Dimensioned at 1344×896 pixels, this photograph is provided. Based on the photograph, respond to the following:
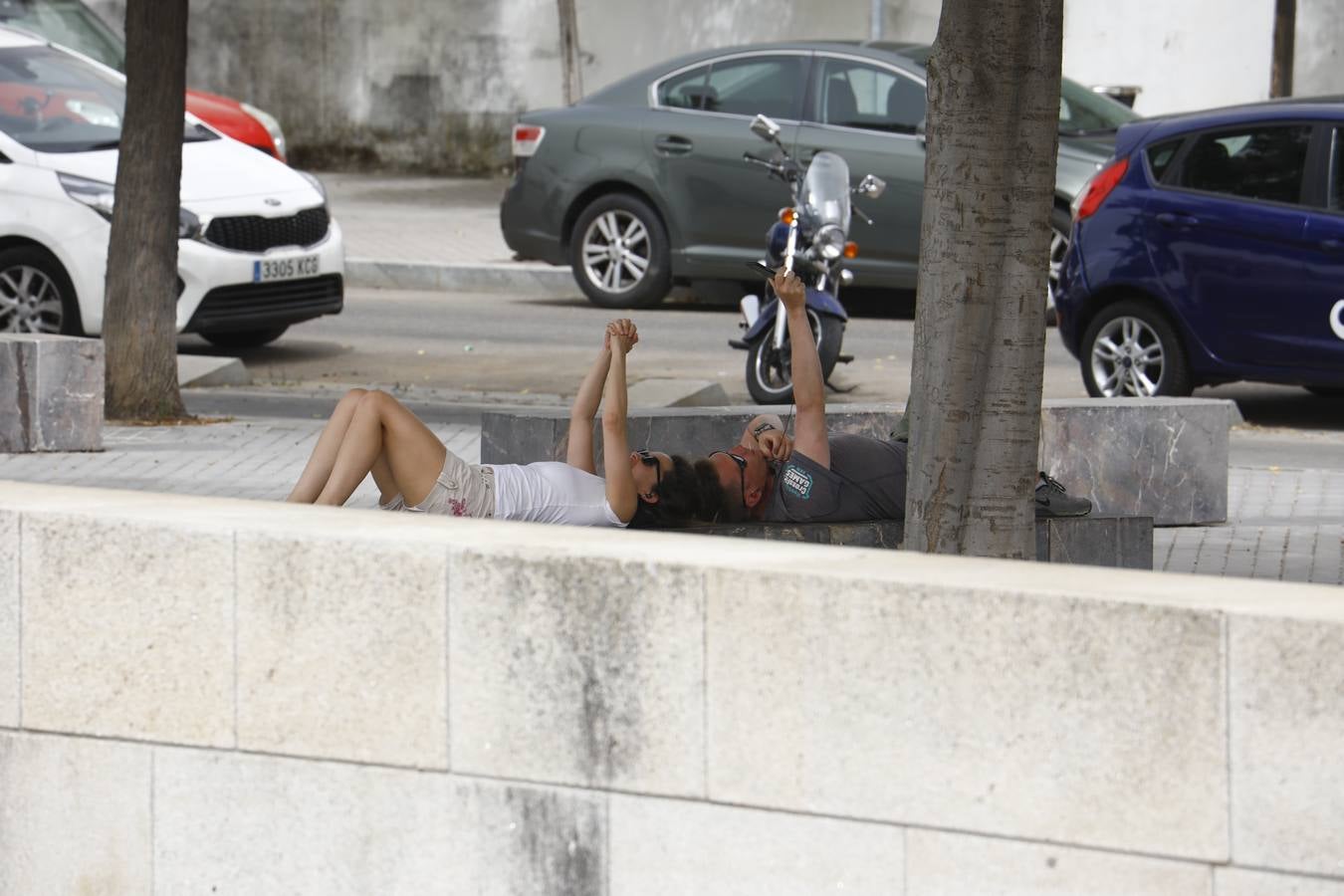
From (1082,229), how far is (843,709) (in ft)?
26.8

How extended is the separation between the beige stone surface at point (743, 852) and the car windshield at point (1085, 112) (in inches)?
467

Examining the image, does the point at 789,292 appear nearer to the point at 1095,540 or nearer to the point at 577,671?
the point at 1095,540

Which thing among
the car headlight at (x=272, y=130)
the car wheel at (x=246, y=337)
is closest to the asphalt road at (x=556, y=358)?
the car wheel at (x=246, y=337)

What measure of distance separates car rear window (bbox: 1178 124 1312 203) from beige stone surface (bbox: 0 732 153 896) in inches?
306

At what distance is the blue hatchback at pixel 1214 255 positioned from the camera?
1088 centimetres

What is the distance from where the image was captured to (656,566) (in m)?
4.00

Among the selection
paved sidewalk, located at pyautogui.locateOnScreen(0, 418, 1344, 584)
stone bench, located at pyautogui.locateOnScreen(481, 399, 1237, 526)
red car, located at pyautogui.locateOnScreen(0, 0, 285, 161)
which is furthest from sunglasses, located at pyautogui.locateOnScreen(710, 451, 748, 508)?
red car, located at pyautogui.locateOnScreen(0, 0, 285, 161)

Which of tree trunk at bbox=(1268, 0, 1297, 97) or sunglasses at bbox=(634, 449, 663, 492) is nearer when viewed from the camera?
sunglasses at bbox=(634, 449, 663, 492)

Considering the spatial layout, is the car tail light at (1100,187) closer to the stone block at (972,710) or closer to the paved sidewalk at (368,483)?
the paved sidewalk at (368,483)

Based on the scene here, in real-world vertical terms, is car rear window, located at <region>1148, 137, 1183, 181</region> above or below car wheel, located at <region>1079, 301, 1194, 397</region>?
above

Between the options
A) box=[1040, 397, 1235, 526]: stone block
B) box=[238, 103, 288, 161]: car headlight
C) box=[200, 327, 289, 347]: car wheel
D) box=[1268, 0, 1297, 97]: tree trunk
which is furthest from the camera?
box=[1268, 0, 1297, 97]: tree trunk

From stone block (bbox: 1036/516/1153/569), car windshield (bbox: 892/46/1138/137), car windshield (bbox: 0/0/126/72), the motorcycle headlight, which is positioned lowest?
stone block (bbox: 1036/516/1153/569)

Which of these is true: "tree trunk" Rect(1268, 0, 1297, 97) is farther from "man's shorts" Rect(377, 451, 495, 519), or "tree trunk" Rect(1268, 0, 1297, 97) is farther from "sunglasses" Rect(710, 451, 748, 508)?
"man's shorts" Rect(377, 451, 495, 519)

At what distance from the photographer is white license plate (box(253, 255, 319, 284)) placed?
42.3ft
